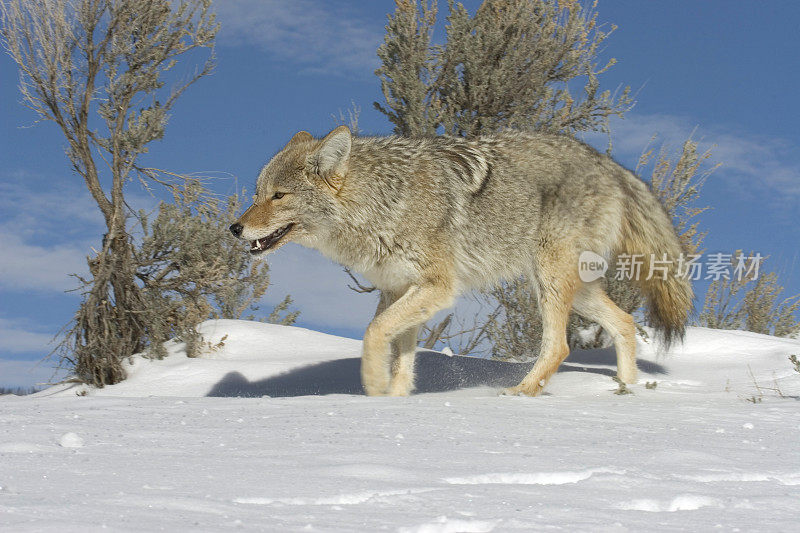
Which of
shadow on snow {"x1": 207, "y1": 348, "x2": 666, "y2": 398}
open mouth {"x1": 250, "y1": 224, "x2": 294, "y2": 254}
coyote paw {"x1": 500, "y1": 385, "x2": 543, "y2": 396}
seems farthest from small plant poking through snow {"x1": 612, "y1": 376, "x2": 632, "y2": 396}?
open mouth {"x1": 250, "y1": 224, "x2": 294, "y2": 254}

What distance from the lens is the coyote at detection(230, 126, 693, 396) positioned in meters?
5.74

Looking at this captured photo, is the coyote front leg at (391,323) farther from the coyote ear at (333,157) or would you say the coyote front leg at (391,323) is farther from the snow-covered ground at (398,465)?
the coyote ear at (333,157)

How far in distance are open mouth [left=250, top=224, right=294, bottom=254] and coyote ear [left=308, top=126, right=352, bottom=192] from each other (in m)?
0.48

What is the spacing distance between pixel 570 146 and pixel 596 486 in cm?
448

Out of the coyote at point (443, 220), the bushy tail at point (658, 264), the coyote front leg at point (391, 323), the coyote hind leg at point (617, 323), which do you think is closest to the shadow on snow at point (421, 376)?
the coyote hind leg at point (617, 323)

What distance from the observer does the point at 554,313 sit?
606 cm

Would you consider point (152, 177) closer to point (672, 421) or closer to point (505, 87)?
point (505, 87)

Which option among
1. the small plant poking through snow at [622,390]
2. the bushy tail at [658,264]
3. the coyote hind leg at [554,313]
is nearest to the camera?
the coyote hind leg at [554,313]

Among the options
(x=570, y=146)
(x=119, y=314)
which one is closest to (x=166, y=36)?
(x=119, y=314)

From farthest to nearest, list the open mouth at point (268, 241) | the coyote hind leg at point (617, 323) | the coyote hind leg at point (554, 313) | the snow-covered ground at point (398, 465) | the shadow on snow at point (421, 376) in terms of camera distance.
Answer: the shadow on snow at point (421, 376)
the coyote hind leg at point (617, 323)
the coyote hind leg at point (554, 313)
the open mouth at point (268, 241)
the snow-covered ground at point (398, 465)

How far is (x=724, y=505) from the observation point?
91.6 inches

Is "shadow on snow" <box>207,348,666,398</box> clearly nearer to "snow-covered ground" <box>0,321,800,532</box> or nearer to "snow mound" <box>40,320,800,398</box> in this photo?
"snow mound" <box>40,320,800,398</box>

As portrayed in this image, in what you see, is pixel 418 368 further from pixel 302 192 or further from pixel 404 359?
pixel 302 192

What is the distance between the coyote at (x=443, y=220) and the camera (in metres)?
5.74
